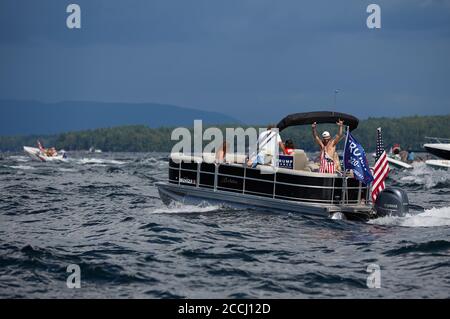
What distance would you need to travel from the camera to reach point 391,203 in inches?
788

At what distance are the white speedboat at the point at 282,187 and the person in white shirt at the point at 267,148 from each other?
12.5 inches

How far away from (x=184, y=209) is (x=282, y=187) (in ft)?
12.8

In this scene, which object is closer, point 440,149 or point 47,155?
point 440,149

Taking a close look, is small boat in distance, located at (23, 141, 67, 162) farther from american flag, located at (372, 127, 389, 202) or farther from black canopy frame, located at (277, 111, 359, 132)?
american flag, located at (372, 127, 389, 202)

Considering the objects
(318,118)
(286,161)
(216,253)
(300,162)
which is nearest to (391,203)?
(300,162)

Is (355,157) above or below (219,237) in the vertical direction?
above

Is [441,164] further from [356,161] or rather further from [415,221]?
[356,161]

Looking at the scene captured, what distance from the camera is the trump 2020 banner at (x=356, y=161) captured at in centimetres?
2038

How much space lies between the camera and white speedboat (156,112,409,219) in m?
20.3

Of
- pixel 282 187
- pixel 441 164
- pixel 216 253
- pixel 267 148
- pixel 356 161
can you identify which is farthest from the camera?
pixel 441 164
